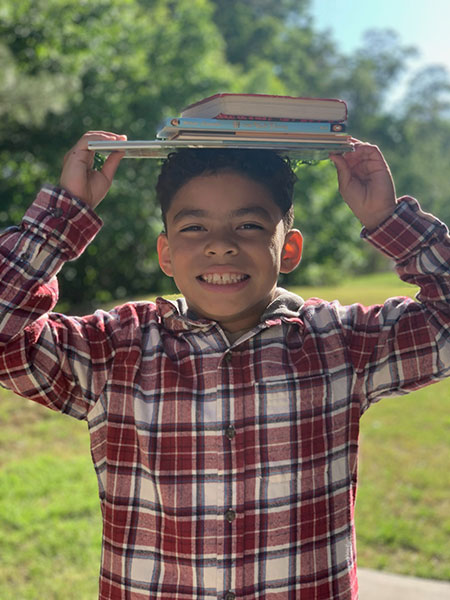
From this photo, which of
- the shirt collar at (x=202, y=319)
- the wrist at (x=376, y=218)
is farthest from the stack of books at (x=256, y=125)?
the shirt collar at (x=202, y=319)

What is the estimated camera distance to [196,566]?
54.9 inches

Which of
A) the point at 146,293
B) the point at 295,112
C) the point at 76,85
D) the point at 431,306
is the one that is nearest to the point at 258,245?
the point at 295,112

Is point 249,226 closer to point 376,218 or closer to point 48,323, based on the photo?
point 376,218

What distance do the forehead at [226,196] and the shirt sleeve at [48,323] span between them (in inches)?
8.7

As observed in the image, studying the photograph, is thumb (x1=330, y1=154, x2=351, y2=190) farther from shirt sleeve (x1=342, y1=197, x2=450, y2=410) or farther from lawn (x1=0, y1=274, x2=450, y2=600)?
lawn (x1=0, y1=274, x2=450, y2=600)

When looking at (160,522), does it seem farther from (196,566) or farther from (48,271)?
(48,271)

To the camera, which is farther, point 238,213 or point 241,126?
point 238,213

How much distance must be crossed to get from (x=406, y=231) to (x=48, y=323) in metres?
0.85

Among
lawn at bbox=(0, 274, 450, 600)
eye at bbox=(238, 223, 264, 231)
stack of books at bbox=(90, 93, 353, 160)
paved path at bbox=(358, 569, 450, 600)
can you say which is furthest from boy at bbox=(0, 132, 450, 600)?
paved path at bbox=(358, 569, 450, 600)

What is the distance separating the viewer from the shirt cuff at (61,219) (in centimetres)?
148

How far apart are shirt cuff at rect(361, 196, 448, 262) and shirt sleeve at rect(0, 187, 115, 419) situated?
66 centimetres

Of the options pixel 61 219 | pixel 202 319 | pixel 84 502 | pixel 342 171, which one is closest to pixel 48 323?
pixel 61 219

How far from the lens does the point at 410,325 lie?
5.18 feet

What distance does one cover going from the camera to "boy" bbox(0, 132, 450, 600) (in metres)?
1.42
